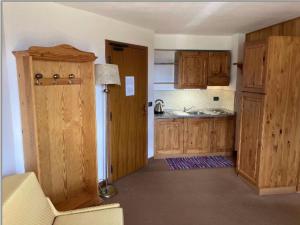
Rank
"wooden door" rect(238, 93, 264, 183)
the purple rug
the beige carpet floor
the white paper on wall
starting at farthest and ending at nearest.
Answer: the purple rug < the white paper on wall < "wooden door" rect(238, 93, 264, 183) < the beige carpet floor

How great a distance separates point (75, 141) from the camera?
2816mm

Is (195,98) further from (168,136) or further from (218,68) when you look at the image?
(168,136)

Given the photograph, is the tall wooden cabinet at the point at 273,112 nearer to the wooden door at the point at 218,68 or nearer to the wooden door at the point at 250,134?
the wooden door at the point at 250,134

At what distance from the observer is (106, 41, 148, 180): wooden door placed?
3.57 metres

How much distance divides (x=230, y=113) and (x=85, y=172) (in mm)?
3092

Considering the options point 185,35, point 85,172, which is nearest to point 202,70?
point 185,35

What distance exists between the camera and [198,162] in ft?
14.9

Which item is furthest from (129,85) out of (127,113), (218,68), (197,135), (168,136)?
(218,68)

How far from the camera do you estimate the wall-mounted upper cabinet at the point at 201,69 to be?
187 inches

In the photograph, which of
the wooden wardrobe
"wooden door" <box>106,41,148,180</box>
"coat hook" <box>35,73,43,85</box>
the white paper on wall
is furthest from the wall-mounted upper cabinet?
"coat hook" <box>35,73,43,85</box>

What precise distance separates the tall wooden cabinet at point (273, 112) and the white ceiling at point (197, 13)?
1.25 ft

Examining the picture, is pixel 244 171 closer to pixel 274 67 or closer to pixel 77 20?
pixel 274 67

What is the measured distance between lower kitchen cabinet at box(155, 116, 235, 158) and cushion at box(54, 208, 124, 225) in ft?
8.99

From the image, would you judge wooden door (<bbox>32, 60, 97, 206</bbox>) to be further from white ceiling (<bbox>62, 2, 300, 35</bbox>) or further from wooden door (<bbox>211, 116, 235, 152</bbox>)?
wooden door (<bbox>211, 116, 235, 152</bbox>)
